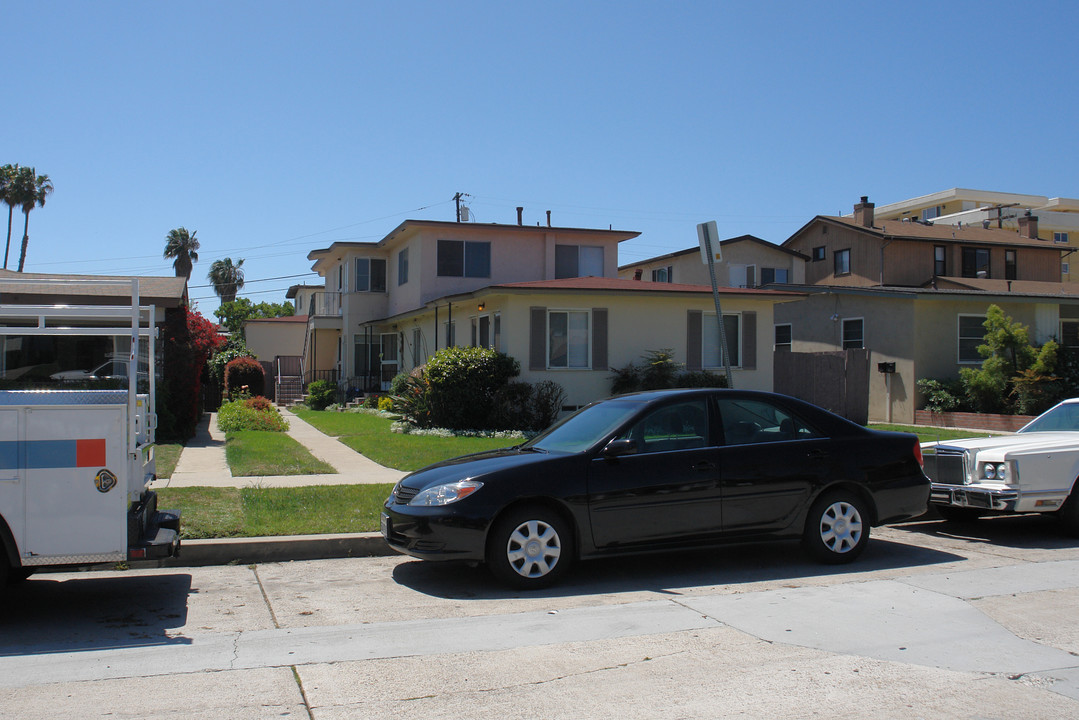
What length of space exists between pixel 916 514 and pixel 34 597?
753 cm

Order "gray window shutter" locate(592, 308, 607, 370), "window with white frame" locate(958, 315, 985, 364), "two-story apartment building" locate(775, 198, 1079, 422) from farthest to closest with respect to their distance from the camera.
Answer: "window with white frame" locate(958, 315, 985, 364)
"two-story apartment building" locate(775, 198, 1079, 422)
"gray window shutter" locate(592, 308, 607, 370)

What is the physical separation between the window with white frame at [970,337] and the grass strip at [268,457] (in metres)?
18.2

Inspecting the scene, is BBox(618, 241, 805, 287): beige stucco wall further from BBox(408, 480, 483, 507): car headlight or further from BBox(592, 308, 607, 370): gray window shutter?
BBox(408, 480, 483, 507): car headlight

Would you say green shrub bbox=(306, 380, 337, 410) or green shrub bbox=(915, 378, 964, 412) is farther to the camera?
green shrub bbox=(306, 380, 337, 410)

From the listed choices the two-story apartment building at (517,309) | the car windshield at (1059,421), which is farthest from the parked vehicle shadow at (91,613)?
the two-story apartment building at (517,309)

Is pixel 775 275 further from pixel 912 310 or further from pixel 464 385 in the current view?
pixel 464 385

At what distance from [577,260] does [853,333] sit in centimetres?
867

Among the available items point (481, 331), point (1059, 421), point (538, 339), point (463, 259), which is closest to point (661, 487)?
point (1059, 421)

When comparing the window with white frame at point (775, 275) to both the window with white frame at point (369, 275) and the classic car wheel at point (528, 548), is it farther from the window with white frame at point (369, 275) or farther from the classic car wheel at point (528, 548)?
the classic car wheel at point (528, 548)

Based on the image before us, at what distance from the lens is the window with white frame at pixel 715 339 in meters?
21.9

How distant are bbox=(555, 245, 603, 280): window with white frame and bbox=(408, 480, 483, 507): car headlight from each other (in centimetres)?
2124

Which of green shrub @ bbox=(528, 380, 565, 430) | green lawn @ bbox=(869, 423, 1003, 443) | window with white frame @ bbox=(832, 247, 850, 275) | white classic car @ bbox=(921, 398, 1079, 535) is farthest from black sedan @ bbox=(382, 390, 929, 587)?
window with white frame @ bbox=(832, 247, 850, 275)

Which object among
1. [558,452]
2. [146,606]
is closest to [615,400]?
[558,452]

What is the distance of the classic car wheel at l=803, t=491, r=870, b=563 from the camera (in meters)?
7.75
